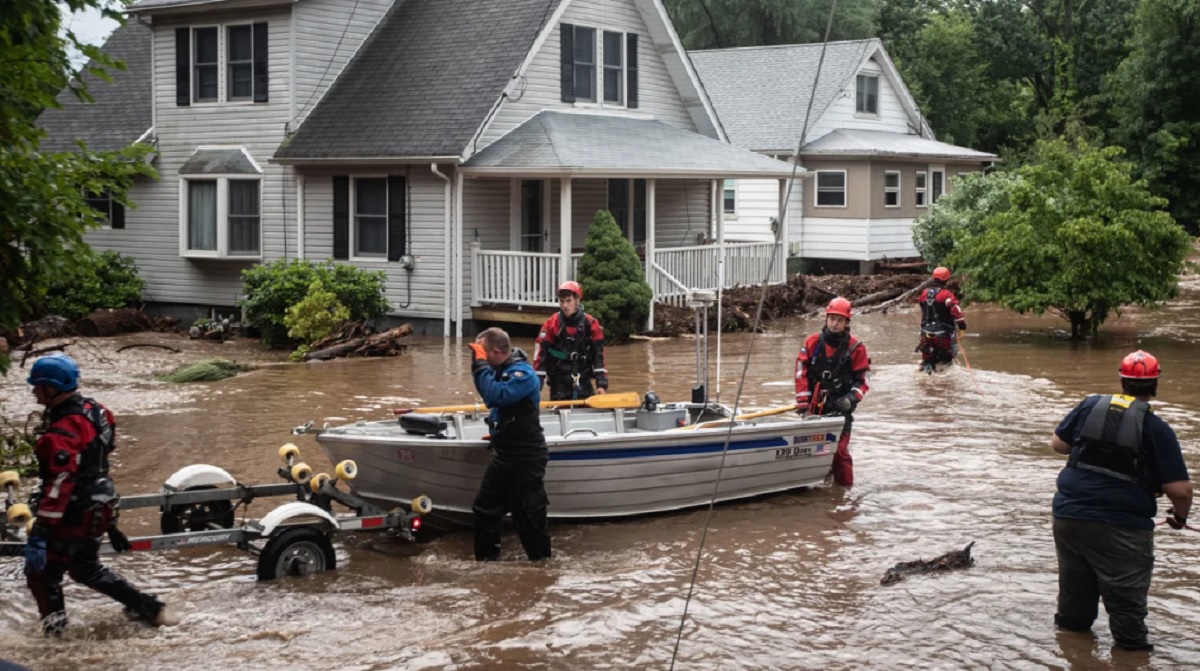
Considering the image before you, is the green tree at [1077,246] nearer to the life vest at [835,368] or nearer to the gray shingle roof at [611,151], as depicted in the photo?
the gray shingle roof at [611,151]

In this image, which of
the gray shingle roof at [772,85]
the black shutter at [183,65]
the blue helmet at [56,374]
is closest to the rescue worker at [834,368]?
the blue helmet at [56,374]

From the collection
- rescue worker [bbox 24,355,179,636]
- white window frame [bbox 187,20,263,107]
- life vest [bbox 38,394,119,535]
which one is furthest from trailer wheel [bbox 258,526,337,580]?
white window frame [bbox 187,20,263,107]

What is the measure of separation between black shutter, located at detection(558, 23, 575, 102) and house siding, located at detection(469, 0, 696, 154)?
0.12 metres

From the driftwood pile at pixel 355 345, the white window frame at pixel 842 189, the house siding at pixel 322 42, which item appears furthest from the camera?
the white window frame at pixel 842 189

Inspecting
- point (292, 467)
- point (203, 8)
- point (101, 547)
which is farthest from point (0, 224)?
point (203, 8)

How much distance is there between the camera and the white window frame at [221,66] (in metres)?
26.2

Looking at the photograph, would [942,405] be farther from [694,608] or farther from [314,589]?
[314,589]

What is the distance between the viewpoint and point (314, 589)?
932 centimetres

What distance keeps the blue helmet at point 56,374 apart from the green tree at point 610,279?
15540 mm

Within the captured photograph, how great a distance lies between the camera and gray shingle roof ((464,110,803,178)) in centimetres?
2334

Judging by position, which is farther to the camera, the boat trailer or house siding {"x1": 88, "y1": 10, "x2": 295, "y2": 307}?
house siding {"x1": 88, "y1": 10, "x2": 295, "y2": 307}

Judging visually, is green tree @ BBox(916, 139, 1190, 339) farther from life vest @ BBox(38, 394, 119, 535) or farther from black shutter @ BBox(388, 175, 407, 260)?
life vest @ BBox(38, 394, 119, 535)

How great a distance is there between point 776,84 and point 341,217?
635 inches

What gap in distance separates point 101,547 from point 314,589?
4.68 ft
